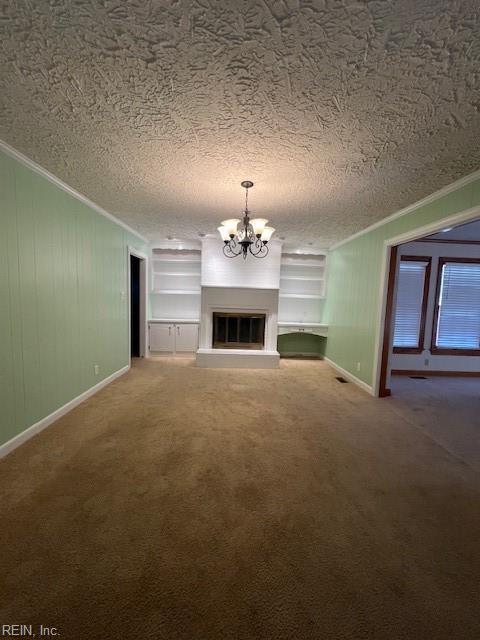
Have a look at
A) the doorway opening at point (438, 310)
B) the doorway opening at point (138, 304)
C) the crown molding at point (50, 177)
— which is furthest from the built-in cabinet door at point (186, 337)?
the doorway opening at point (438, 310)

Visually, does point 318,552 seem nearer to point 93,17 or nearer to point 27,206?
point 93,17

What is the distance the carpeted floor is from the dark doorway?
2958 millimetres

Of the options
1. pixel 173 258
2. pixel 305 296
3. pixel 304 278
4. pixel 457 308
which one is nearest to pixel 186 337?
pixel 173 258

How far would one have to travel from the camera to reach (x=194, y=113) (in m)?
1.64

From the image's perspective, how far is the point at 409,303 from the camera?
4867 millimetres

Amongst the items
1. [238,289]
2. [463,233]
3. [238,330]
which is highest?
[463,233]

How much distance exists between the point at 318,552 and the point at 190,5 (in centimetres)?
257

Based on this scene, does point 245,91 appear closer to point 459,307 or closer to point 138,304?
point 138,304

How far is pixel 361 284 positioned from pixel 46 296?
4.26 meters

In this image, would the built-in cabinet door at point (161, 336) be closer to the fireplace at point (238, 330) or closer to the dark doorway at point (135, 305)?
the dark doorway at point (135, 305)

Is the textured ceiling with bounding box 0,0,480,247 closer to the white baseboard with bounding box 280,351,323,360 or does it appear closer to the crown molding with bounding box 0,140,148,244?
the crown molding with bounding box 0,140,148,244

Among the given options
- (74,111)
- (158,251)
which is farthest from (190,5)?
(158,251)

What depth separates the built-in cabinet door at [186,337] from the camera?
18.4ft

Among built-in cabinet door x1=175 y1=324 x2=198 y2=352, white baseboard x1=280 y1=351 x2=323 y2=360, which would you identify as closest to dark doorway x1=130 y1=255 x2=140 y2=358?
built-in cabinet door x1=175 y1=324 x2=198 y2=352
